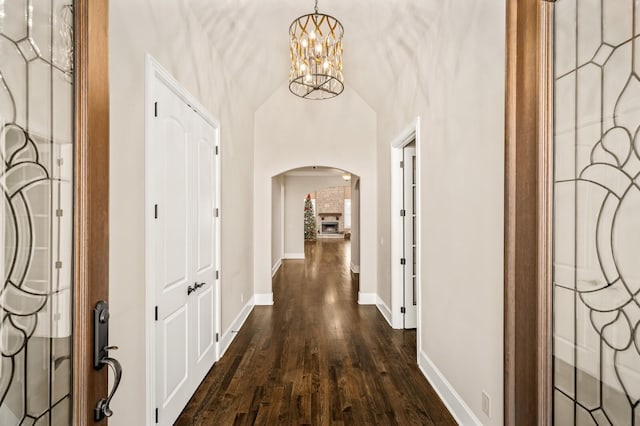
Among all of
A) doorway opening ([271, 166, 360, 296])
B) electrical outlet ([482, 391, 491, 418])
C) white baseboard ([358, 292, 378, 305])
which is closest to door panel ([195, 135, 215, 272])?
electrical outlet ([482, 391, 491, 418])

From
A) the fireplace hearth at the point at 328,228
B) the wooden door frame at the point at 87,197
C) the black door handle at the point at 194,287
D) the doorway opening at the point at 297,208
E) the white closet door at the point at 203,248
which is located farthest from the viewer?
the fireplace hearth at the point at 328,228

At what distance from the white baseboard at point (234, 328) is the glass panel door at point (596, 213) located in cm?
290

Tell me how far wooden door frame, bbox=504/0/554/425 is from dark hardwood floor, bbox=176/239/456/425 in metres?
1.12

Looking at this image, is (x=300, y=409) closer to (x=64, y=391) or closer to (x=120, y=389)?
(x=120, y=389)

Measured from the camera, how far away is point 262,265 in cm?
520

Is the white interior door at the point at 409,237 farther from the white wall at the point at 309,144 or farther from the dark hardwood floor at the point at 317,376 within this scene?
the white wall at the point at 309,144

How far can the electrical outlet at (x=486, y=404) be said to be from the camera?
1.92 metres

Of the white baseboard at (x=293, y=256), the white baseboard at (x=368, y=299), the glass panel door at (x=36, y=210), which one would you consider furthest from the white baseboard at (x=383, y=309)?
the white baseboard at (x=293, y=256)

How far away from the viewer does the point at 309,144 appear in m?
5.14

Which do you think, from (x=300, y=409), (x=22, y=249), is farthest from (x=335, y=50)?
(x=300, y=409)

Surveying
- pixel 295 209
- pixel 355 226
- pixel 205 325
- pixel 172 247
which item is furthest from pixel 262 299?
pixel 295 209

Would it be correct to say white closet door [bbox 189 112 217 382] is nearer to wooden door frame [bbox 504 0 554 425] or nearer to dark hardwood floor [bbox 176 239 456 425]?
dark hardwood floor [bbox 176 239 456 425]

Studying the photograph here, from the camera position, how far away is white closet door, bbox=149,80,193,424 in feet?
6.79

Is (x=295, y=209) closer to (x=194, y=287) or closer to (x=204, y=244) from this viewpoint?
(x=204, y=244)
